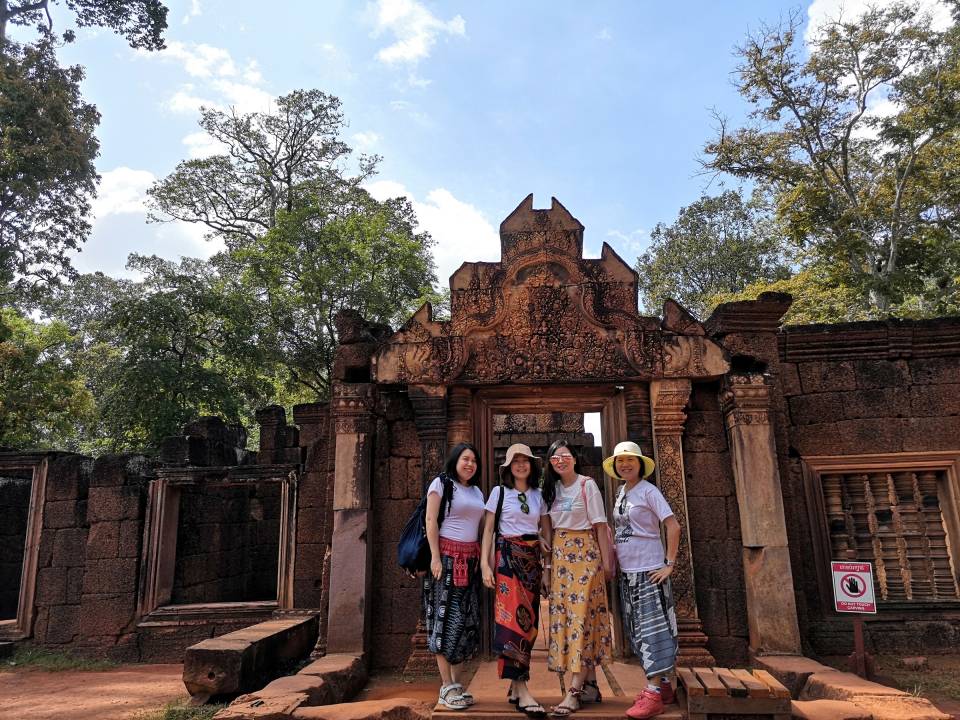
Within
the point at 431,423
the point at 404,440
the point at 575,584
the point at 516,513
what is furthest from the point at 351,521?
the point at 575,584

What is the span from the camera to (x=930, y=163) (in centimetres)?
1419

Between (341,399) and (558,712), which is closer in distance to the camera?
(558,712)

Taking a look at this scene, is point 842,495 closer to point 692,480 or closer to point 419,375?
point 692,480

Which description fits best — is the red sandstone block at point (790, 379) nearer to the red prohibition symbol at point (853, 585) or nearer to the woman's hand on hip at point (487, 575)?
the red prohibition symbol at point (853, 585)

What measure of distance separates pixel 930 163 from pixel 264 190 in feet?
61.9

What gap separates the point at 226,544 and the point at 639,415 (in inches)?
307

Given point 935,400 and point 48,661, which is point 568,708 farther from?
point 48,661

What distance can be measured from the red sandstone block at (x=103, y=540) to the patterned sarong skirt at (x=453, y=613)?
6.04 m

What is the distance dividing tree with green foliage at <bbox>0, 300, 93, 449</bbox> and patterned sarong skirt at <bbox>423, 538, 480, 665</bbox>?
1241 centimetres

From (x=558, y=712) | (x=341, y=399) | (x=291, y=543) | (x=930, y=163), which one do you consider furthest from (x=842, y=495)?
(x=930, y=163)

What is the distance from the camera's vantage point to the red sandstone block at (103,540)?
8.21 m

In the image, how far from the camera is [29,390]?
13.6 m

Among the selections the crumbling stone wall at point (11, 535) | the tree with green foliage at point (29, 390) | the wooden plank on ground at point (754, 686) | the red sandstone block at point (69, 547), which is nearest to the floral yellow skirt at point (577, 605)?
the wooden plank on ground at point (754, 686)

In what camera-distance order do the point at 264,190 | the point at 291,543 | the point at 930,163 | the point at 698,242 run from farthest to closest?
the point at 698,242, the point at 264,190, the point at 930,163, the point at 291,543
